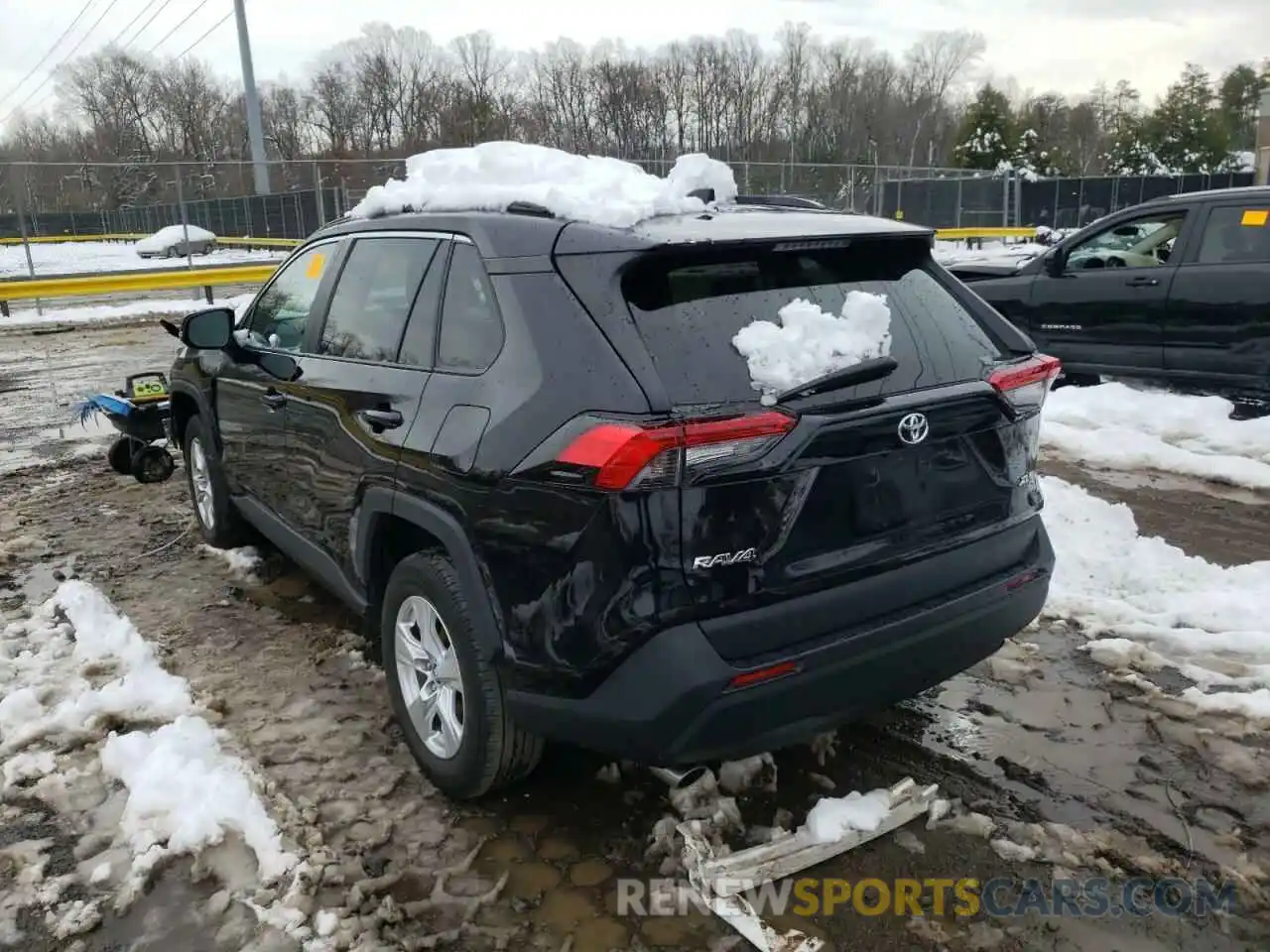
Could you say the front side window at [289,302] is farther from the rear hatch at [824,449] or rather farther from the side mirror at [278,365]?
the rear hatch at [824,449]

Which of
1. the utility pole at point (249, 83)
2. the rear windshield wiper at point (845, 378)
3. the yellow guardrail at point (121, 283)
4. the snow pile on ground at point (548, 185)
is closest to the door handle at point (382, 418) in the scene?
the snow pile on ground at point (548, 185)

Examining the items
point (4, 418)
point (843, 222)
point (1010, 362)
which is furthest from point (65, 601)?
point (4, 418)

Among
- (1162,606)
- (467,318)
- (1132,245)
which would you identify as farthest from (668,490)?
(1132,245)

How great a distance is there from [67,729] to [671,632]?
8.41ft

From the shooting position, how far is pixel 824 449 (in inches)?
100.0

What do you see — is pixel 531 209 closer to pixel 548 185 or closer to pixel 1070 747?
pixel 548 185

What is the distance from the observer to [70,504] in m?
6.60

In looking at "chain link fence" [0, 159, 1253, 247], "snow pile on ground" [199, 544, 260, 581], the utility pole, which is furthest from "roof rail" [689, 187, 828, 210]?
the utility pole

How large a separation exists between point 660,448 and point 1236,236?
24.1 ft

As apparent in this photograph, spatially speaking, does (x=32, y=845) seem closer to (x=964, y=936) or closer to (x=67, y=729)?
(x=67, y=729)

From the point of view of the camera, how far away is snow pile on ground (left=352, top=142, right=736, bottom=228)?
9.66ft

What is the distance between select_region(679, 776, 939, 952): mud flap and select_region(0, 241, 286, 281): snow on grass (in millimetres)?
22269

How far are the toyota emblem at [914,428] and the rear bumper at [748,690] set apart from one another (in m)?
0.41

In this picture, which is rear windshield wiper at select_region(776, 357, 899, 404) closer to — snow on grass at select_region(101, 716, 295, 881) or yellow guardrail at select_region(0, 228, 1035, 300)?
snow on grass at select_region(101, 716, 295, 881)
